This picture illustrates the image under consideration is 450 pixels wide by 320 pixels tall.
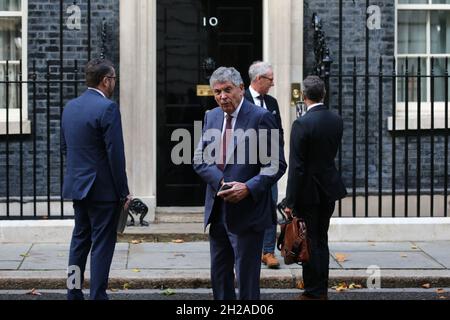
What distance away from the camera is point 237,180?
6383 millimetres

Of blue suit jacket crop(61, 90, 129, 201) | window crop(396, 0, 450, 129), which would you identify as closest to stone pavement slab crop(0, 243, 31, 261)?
blue suit jacket crop(61, 90, 129, 201)

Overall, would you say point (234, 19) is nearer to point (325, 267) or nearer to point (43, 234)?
point (43, 234)

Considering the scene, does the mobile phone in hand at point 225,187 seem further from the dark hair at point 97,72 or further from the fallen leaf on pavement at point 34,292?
the fallen leaf on pavement at point 34,292

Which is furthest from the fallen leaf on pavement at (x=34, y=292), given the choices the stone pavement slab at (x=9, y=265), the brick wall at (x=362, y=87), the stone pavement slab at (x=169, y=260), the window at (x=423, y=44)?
the window at (x=423, y=44)

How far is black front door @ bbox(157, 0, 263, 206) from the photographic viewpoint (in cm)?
1138

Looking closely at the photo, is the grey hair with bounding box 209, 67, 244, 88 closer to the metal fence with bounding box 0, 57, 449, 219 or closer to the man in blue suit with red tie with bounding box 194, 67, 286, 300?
the man in blue suit with red tie with bounding box 194, 67, 286, 300

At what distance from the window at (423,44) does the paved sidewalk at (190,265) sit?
2040 millimetres

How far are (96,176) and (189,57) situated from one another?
4.54 meters

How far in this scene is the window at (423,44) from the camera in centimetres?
1155

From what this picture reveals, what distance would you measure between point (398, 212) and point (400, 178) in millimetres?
413

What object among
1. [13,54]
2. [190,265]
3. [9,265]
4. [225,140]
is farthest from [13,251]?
[225,140]

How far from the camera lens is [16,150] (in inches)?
436

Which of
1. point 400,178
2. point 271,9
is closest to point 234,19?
point 271,9

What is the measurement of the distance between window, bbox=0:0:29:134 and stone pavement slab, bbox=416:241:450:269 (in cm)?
464
